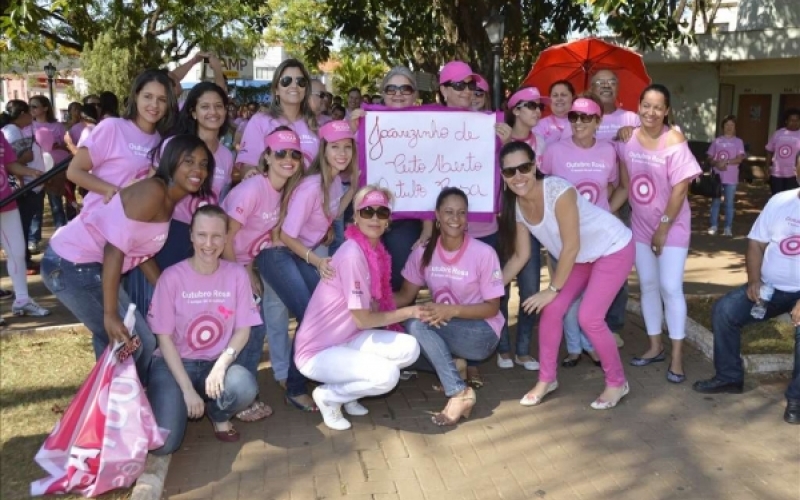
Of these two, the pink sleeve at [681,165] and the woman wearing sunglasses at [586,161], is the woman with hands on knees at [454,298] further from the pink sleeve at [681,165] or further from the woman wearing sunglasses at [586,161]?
the pink sleeve at [681,165]

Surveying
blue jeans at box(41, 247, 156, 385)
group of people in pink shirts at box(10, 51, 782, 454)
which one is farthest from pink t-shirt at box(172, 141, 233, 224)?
blue jeans at box(41, 247, 156, 385)

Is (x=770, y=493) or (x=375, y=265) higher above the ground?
(x=375, y=265)

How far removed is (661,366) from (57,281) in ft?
13.6

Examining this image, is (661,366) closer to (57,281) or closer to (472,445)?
(472,445)

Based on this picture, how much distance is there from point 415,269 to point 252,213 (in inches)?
45.7

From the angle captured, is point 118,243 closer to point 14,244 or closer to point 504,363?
Answer: point 504,363

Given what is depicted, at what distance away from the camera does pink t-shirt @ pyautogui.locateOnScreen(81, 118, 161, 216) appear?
4.36m

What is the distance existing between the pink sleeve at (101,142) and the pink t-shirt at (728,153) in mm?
10172

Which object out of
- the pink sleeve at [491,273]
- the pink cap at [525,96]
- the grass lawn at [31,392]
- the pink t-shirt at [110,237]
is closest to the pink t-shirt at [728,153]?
the pink cap at [525,96]

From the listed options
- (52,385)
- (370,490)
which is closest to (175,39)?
(52,385)

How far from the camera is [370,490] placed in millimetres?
3725

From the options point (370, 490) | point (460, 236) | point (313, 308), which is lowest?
point (370, 490)

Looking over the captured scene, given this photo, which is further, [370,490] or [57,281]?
[57,281]

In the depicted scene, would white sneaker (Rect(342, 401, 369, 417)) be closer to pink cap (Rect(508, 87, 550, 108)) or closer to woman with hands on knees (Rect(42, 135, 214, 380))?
woman with hands on knees (Rect(42, 135, 214, 380))
